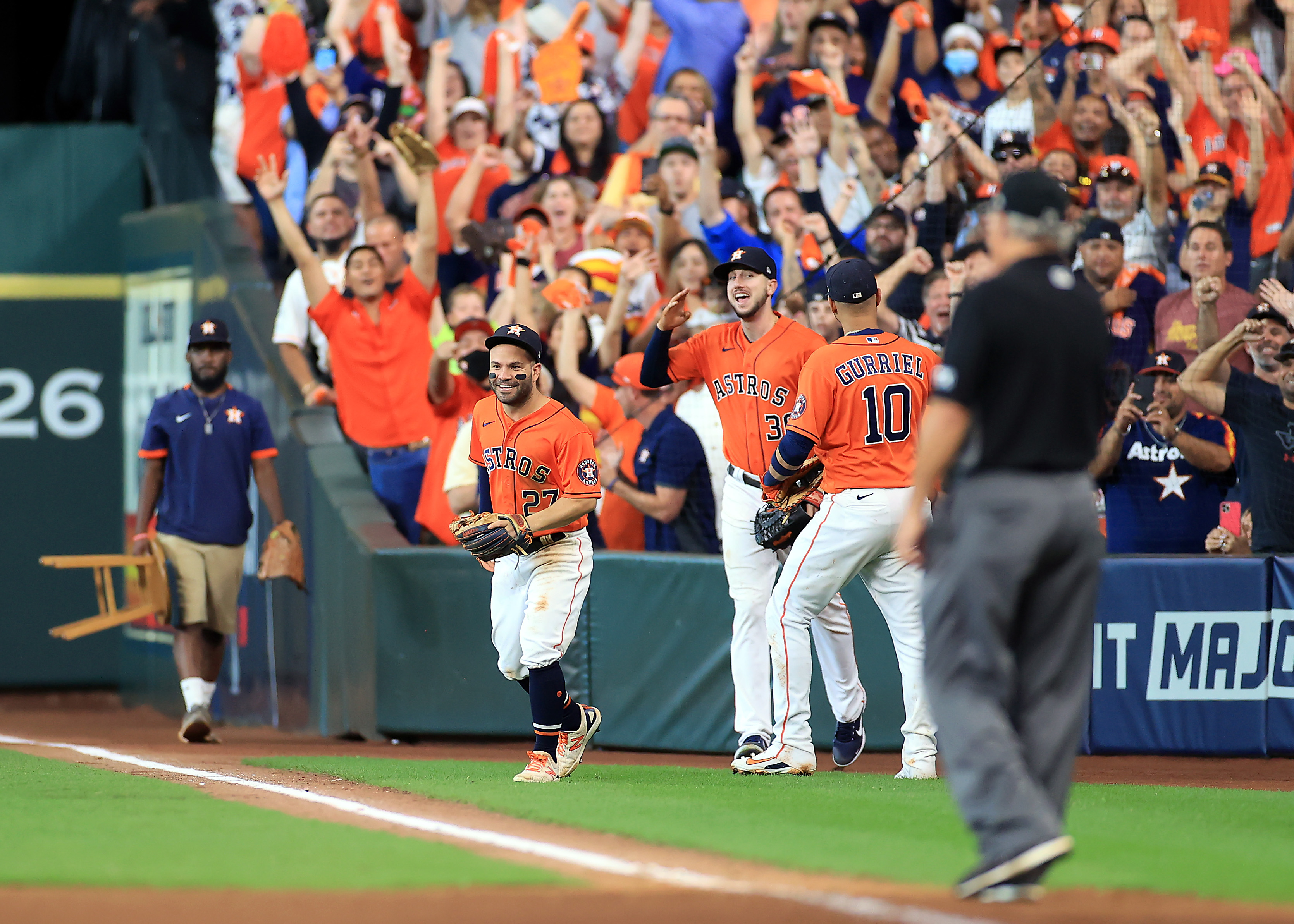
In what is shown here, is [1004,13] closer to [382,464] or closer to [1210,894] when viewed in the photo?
[382,464]

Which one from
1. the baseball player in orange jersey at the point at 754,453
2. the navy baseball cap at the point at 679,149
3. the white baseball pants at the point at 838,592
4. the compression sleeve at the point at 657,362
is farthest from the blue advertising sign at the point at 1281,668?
the navy baseball cap at the point at 679,149

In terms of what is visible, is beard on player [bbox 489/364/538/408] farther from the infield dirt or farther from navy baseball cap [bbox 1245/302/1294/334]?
navy baseball cap [bbox 1245/302/1294/334]

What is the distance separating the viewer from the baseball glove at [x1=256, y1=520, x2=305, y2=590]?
35.6ft

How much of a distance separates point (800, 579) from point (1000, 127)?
4.50 metres

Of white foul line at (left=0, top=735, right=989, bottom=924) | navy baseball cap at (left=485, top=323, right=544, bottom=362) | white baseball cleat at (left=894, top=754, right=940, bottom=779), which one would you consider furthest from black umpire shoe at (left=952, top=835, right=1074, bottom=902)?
navy baseball cap at (left=485, top=323, right=544, bottom=362)

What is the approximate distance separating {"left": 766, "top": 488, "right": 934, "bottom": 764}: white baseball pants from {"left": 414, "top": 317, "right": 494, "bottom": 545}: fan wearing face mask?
312 cm

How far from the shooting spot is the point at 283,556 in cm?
1087

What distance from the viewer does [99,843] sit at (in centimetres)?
593

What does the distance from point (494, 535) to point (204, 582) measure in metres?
3.70

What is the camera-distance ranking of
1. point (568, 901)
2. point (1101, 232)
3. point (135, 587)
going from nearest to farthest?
point (568, 901), point (1101, 232), point (135, 587)

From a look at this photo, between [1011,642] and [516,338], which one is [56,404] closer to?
[516,338]

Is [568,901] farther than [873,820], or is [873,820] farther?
[873,820]

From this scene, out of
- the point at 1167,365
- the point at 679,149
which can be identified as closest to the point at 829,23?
the point at 679,149

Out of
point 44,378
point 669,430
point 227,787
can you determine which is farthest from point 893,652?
point 44,378
